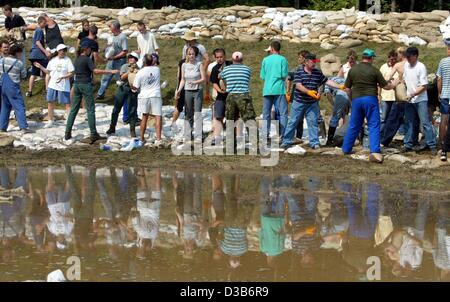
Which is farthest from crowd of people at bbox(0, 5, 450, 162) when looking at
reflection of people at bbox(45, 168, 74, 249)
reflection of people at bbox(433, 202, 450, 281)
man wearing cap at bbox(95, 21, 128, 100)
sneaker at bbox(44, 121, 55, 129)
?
reflection of people at bbox(45, 168, 74, 249)

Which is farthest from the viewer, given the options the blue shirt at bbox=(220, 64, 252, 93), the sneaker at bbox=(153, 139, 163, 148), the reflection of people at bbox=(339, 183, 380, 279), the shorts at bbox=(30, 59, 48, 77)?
the shorts at bbox=(30, 59, 48, 77)

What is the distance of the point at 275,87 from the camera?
1597cm

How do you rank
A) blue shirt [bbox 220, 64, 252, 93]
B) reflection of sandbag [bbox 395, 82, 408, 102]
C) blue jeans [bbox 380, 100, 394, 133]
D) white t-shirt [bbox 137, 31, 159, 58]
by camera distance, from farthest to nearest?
white t-shirt [bbox 137, 31, 159, 58], blue jeans [bbox 380, 100, 394, 133], blue shirt [bbox 220, 64, 252, 93], reflection of sandbag [bbox 395, 82, 408, 102]

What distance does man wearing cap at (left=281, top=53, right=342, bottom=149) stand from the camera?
15.6m

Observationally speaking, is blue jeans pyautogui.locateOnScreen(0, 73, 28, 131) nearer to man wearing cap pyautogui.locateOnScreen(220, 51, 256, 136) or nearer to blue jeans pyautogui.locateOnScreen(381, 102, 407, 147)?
man wearing cap pyautogui.locateOnScreen(220, 51, 256, 136)

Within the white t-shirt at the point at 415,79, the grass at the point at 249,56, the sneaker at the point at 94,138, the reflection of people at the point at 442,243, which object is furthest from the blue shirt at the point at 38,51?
the reflection of people at the point at 442,243

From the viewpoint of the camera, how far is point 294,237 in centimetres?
1002

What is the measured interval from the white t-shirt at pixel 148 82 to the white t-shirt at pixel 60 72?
1879mm

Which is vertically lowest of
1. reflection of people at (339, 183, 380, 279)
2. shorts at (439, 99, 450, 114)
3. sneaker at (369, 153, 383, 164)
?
sneaker at (369, 153, 383, 164)

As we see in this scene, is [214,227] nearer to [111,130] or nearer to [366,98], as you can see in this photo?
[366,98]

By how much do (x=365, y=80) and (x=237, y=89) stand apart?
2.31 m

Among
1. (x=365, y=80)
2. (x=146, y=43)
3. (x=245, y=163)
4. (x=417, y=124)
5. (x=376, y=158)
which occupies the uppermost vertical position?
(x=146, y=43)

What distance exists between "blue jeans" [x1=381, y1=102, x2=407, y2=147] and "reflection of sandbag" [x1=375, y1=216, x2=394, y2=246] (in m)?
4.91

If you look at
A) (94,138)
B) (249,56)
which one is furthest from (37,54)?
(249,56)
